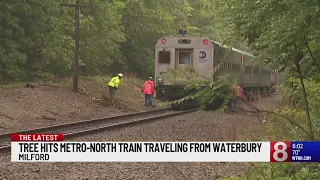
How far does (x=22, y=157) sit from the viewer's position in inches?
244

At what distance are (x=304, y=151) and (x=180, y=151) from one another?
1.32m

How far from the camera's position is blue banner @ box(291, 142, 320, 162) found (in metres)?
5.24

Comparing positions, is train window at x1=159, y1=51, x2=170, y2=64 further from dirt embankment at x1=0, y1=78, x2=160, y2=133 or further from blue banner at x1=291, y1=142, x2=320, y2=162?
blue banner at x1=291, y1=142, x2=320, y2=162

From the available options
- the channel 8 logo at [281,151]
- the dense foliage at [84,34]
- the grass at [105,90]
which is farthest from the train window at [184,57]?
the channel 8 logo at [281,151]

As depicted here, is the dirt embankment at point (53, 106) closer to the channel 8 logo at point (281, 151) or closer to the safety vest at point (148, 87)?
the safety vest at point (148, 87)

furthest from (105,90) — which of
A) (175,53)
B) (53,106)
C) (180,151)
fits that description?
(180,151)

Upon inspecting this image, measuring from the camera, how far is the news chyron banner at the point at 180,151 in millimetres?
5332

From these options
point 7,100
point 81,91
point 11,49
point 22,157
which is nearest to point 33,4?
point 11,49

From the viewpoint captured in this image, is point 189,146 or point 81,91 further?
point 81,91

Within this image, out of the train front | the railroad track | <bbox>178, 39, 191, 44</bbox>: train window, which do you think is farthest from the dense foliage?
the railroad track

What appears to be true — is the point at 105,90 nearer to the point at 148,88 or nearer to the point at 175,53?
the point at 148,88

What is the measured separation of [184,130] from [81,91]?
480 inches

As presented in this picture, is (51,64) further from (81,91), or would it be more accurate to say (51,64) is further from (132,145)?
(132,145)

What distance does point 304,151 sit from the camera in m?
5.26
